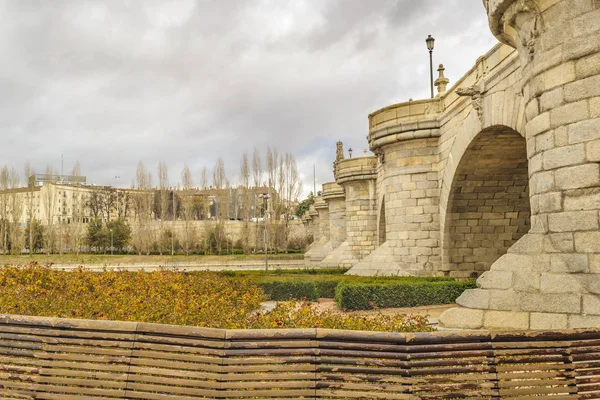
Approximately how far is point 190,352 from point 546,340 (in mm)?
2621

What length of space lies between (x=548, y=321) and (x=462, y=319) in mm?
959

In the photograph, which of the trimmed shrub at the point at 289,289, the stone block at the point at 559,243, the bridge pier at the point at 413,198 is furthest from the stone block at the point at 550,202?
the trimmed shrub at the point at 289,289

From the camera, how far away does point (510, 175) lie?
→ 44.7 ft

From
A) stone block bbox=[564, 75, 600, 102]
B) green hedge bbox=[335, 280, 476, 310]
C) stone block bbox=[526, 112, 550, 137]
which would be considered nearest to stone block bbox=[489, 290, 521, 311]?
stone block bbox=[526, 112, 550, 137]

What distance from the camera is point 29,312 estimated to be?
813 centimetres

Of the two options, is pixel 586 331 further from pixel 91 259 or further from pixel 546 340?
pixel 91 259

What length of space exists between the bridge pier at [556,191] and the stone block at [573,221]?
0.01 m

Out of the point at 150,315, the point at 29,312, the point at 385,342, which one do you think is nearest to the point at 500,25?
the point at 385,342

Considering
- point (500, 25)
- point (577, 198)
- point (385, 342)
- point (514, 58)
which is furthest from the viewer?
point (514, 58)

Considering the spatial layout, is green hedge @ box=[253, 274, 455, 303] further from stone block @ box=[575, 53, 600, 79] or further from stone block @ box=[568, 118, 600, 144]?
stone block @ box=[575, 53, 600, 79]

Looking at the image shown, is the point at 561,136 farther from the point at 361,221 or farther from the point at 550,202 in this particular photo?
the point at 361,221

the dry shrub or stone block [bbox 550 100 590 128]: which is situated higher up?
stone block [bbox 550 100 590 128]

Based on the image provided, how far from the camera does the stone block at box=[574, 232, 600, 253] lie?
211 inches

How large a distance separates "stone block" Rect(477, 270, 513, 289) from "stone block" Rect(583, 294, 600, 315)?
81 centimetres
